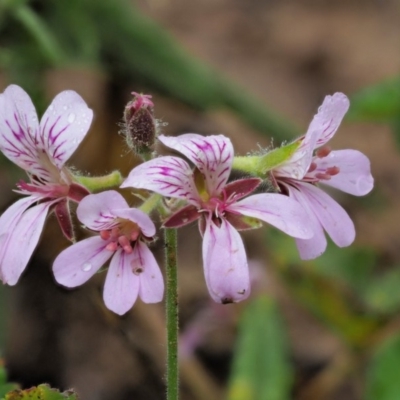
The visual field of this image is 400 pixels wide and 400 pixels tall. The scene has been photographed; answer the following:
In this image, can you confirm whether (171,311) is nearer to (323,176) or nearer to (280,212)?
(280,212)

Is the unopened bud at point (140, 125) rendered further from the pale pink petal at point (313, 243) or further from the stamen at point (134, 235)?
the pale pink petal at point (313, 243)

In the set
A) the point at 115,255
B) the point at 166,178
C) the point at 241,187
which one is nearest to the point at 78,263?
the point at 115,255

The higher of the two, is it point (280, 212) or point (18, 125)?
point (18, 125)

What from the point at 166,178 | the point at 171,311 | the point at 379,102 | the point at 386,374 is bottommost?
the point at 386,374

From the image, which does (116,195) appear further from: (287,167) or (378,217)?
(378,217)

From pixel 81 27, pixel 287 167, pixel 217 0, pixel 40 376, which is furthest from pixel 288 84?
pixel 287 167

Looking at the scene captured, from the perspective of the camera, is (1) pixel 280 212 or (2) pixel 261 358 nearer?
(1) pixel 280 212

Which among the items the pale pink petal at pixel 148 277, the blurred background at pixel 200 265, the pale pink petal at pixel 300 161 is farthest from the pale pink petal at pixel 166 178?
the blurred background at pixel 200 265

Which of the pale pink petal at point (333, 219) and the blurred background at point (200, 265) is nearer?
the pale pink petal at point (333, 219)
